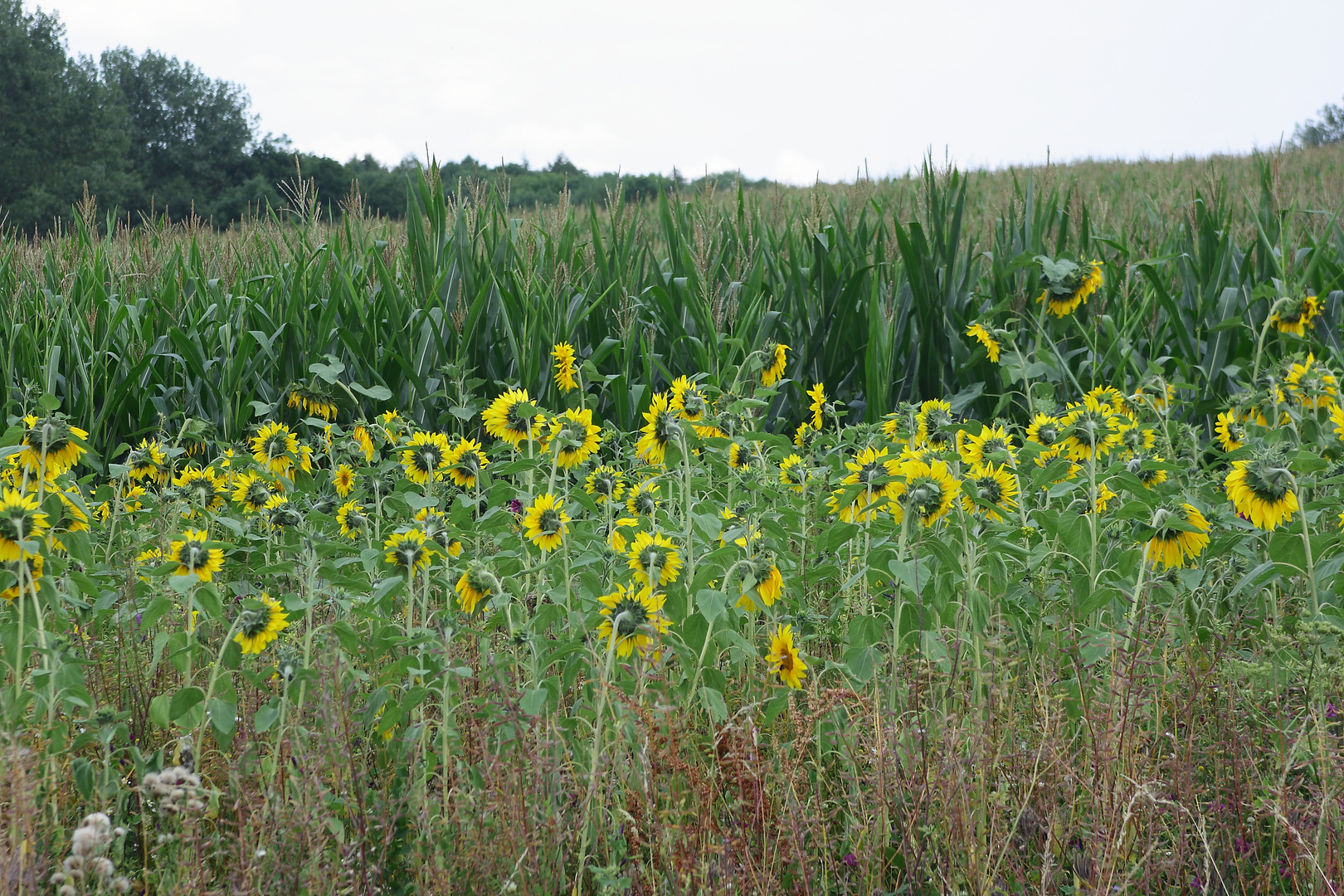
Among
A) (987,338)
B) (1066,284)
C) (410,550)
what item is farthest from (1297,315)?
(410,550)

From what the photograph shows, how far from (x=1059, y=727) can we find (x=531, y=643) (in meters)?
0.97

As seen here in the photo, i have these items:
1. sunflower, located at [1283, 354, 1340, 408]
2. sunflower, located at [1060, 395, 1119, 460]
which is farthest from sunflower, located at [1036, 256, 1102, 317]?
sunflower, located at [1283, 354, 1340, 408]

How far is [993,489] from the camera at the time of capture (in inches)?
81.3

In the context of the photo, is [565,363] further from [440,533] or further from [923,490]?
[923,490]

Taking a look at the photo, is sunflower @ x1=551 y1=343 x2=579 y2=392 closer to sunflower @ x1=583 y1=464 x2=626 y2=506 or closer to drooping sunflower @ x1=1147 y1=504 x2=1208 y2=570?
sunflower @ x1=583 y1=464 x2=626 y2=506

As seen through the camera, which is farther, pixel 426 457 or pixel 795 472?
pixel 795 472

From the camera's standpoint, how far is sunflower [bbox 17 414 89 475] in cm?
181

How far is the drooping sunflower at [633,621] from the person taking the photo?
60.5 inches

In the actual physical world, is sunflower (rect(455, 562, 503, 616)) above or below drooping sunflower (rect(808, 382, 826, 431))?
below

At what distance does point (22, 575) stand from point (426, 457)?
0.90 m

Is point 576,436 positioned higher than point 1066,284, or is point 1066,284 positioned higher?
point 1066,284

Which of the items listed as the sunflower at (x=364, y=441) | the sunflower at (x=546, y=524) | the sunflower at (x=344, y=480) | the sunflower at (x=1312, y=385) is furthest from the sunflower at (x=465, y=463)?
the sunflower at (x=1312, y=385)

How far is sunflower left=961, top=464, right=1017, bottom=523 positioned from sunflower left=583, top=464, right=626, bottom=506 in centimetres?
80

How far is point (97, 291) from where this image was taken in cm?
493
